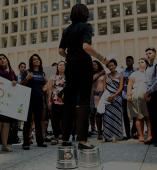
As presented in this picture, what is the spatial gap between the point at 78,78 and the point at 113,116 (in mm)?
3381

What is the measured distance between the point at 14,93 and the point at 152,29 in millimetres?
40071

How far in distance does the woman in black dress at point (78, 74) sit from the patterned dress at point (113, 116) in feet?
10.2

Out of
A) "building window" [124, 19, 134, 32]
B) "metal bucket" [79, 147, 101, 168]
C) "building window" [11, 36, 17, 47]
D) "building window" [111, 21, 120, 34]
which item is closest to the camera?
"metal bucket" [79, 147, 101, 168]

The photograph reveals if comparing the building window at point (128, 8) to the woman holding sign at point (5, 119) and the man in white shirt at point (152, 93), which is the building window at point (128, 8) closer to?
the man in white shirt at point (152, 93)

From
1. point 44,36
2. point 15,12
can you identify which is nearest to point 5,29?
point 15,12

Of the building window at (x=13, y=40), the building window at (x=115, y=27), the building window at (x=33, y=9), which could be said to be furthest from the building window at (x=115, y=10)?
the building window at (x=13, y=40)

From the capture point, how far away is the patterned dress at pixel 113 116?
682 centimetres

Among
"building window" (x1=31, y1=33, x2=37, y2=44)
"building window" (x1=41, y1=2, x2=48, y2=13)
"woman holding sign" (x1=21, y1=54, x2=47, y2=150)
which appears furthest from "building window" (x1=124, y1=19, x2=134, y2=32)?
"woman holding sign" (x1=21, y1=54, x2=47, y2=150)

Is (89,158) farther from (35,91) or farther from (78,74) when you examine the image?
(35,91)

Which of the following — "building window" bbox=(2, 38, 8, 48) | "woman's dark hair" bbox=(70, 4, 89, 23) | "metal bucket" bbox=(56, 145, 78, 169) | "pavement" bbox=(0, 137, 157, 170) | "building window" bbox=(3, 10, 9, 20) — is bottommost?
"pavement" bbox=(0, 137, 157, 170)

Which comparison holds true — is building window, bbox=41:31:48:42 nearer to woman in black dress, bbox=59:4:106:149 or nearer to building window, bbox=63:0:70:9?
building window, bbox=63:0:70:9

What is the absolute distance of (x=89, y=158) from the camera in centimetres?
322

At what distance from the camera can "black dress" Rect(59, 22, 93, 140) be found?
144 inches

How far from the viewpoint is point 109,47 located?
1735 inches
